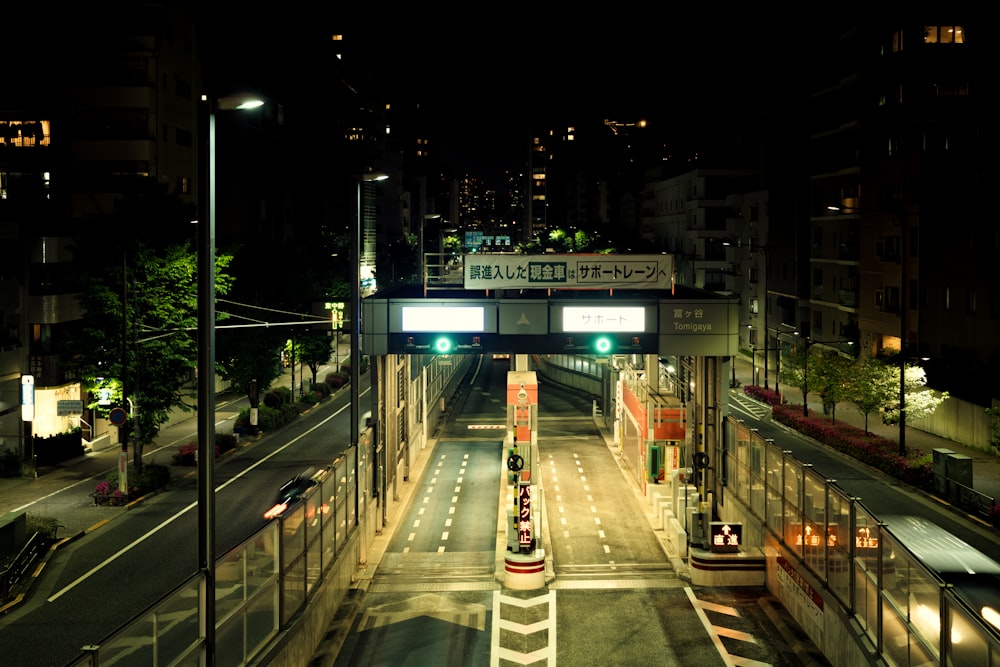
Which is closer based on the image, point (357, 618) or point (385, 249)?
point (357, 618)

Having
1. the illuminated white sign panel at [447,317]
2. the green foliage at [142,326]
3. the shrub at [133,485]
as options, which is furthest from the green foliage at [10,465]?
the illuminated white sign panel at [447,317]

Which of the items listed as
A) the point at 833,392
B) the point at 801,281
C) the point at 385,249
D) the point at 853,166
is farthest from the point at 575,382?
the point at 385,249

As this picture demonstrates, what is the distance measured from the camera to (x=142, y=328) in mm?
40781

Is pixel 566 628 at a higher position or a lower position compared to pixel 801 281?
lower

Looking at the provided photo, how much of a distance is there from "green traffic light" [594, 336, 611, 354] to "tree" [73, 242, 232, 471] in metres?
18.7

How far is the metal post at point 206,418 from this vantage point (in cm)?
1377

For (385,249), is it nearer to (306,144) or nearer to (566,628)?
(306,144)

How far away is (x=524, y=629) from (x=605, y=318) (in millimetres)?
10313

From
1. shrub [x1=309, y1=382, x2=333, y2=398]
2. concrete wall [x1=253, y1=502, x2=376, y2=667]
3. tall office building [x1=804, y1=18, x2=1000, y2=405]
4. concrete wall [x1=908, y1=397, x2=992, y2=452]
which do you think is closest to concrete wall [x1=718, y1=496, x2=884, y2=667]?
concrete wall [x1=253, y1=502, x2=376, y2=667]

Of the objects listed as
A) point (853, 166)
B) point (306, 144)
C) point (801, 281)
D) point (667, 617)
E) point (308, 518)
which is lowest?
point (667, 617)

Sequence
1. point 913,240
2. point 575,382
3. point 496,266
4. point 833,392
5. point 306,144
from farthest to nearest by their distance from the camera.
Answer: point 306,144 → point 575,382 → point 913,240 → point 833,392 → point 496,266

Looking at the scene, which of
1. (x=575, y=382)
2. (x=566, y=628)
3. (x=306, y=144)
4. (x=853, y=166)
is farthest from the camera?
(x=306, y=144)

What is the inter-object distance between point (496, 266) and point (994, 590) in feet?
52.3

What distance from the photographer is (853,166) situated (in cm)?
7356
